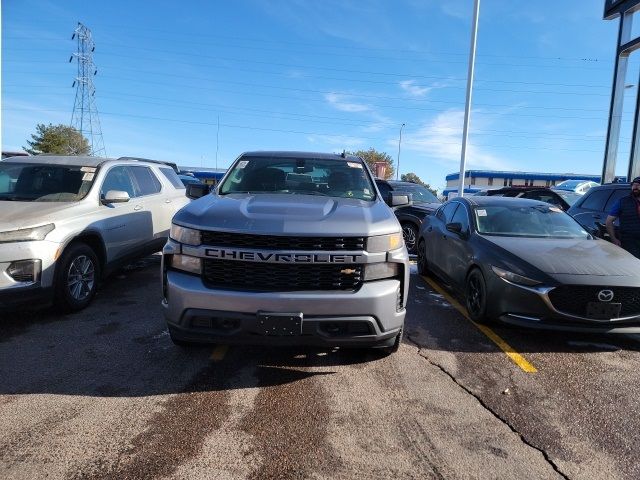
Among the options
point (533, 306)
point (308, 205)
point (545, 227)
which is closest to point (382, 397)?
point (308, 205)

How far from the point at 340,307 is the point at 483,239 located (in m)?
2.95

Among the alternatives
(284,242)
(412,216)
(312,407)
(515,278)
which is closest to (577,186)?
(412,216)

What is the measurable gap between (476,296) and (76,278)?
4.64 metres

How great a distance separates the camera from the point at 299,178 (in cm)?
477

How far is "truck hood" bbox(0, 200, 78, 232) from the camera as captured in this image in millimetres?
4500

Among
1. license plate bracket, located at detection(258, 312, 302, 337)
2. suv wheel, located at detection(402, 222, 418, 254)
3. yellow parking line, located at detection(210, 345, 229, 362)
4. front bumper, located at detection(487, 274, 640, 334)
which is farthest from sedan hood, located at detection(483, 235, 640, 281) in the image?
suv wheel, located at detection(402, 222, 418, 254)

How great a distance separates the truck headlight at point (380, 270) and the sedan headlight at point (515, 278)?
1831mm

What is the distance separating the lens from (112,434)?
2818mm

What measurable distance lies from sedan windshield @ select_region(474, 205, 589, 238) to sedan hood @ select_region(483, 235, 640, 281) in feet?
0.74

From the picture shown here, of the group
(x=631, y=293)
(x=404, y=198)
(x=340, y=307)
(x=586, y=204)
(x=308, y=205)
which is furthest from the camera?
(x=586, y=204)

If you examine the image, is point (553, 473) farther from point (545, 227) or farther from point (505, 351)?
point (545, 227)

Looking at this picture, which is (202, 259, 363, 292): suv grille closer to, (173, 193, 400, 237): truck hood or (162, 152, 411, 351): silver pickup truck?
(162, 152, 411, 351): silver pickup truck

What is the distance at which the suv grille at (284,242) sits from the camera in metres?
3.27

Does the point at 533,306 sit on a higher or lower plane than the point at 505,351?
higher
